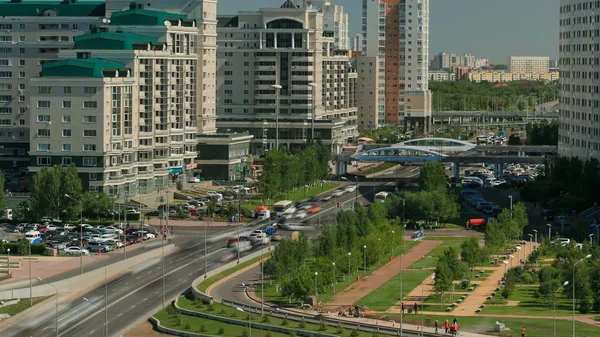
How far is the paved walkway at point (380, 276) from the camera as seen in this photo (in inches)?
3189

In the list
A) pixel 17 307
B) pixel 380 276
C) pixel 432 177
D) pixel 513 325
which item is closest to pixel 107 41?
pixel 432 177

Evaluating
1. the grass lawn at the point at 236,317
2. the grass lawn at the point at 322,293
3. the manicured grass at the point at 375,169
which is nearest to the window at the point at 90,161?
the grass lawn at the point at 322,293

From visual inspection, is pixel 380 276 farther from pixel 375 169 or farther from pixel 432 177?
pixel 375 169

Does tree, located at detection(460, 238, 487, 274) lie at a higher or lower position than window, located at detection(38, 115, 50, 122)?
lower

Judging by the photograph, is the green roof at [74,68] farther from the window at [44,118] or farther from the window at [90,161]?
the window at [90,161]

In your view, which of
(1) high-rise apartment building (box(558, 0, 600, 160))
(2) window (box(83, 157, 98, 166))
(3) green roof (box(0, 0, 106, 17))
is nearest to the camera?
(2) window (box(83, 157, 98, 166))

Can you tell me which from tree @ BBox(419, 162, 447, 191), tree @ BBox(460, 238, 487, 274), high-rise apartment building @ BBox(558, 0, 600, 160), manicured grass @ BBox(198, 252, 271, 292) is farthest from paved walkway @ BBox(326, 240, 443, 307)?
high-rise apartment building @ BBox(558, 0, 600, 160)

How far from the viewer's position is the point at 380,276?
89.2 meters

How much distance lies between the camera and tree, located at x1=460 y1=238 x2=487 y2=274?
3477 inches

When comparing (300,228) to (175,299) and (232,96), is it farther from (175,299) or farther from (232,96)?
(232,96)

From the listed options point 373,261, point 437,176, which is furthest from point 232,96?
point 373,261

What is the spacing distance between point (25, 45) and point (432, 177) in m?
40.8

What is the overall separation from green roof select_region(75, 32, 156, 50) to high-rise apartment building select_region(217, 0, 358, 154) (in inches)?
1446

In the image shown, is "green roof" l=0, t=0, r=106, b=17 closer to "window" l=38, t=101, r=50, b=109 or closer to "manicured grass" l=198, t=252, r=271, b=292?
"window" l=38, t=101, r=50, b=109
